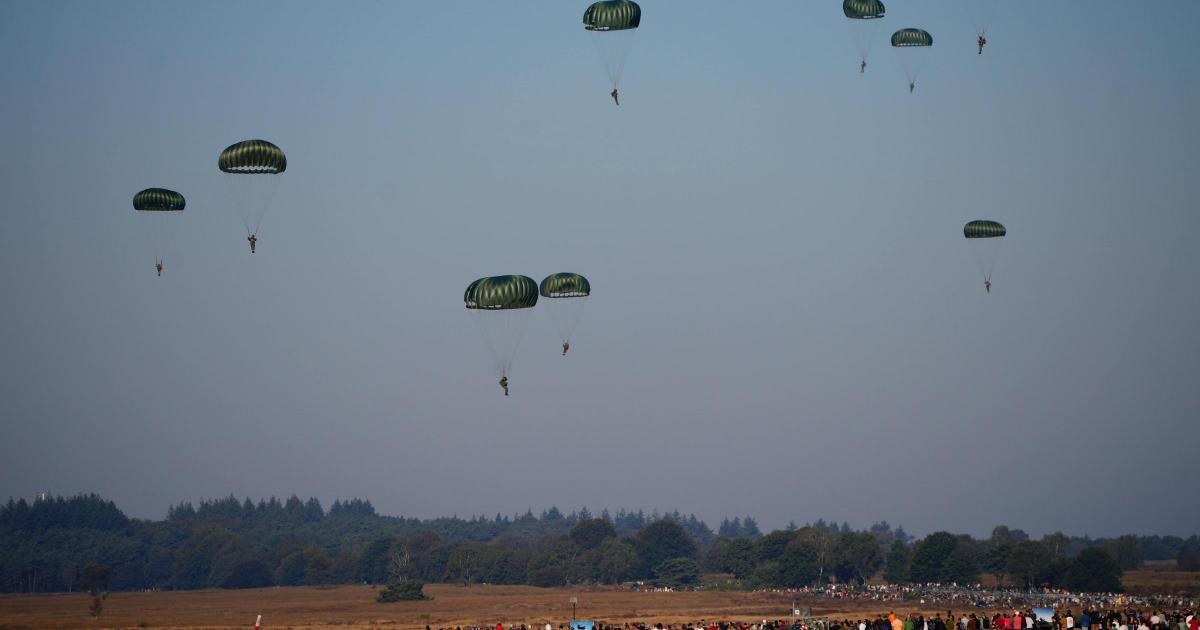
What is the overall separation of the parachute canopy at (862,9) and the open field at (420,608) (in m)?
38.9

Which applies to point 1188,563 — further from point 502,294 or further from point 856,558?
point 502,294

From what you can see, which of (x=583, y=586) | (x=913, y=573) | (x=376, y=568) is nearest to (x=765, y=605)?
(x=913, y=573)

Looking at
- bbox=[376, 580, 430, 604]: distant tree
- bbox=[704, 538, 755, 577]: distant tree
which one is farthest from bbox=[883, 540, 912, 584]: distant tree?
bbox=[376, 580, 430, 604]: distant tree

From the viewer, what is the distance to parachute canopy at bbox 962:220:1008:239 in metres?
84.3

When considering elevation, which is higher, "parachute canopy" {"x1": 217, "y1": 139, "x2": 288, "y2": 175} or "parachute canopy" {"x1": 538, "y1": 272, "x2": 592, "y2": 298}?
"parachute canopy" {"x1": 217, "y1": 139, "x2": 288, "y2": 175}

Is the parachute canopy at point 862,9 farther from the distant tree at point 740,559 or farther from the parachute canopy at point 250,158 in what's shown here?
the distant tree at point 740,559

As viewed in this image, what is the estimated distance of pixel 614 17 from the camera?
2862 inches

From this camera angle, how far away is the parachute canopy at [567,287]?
7556cm

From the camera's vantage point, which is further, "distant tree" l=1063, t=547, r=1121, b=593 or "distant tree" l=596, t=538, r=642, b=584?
"distant tree" l=596, t=538, r=642, b=584

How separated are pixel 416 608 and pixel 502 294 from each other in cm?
6733

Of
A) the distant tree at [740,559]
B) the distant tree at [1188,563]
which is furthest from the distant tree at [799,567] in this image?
the distant tree at [1188,563]

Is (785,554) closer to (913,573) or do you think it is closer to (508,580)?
(913,573)

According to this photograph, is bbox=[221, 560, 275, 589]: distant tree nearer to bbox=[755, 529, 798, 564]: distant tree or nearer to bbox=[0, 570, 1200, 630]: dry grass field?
bbox=[0, 570, 1200, 630]: dry grass field

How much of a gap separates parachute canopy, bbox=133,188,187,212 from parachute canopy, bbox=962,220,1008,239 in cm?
4683
